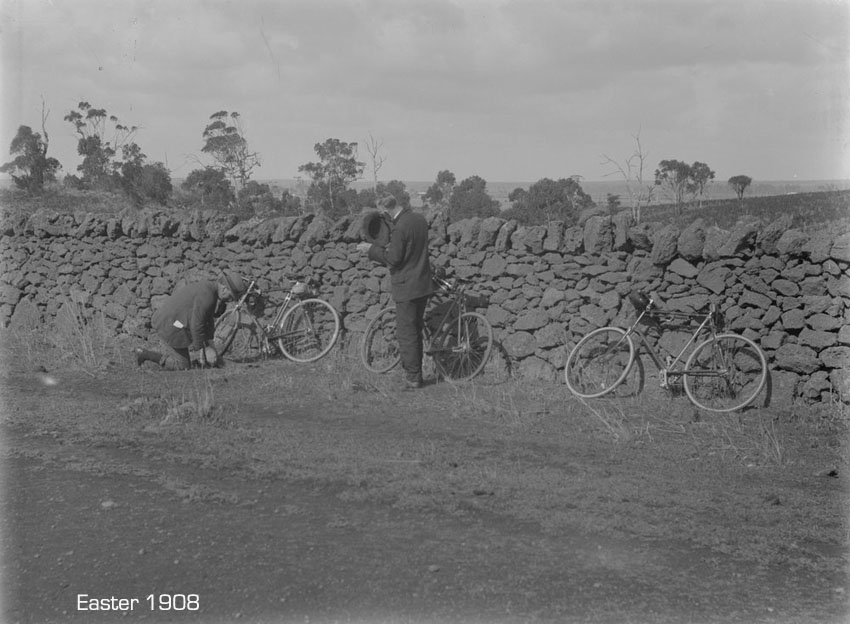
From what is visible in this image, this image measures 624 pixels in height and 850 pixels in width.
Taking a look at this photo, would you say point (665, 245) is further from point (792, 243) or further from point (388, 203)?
point (388, 203)

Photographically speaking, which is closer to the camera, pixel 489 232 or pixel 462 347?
pixel 462 347

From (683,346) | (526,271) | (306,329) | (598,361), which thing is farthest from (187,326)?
(683,346)

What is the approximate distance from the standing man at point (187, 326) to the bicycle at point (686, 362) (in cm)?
422

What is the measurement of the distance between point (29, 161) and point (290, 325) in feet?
99.5

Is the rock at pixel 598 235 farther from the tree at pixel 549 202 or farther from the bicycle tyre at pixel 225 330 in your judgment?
the tree at pixel 549 202

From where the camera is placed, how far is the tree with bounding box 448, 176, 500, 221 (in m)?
17.6

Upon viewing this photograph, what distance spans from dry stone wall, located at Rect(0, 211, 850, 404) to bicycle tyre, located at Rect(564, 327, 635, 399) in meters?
0.25

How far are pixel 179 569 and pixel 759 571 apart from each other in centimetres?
307

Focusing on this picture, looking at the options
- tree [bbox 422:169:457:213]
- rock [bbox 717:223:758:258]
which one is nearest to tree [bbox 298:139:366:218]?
tree [bbox 422:169:457:213]

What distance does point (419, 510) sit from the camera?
592cm

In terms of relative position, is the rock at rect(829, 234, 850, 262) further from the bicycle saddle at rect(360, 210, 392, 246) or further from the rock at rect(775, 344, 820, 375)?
the bicycle saddle at rect(360, 210, 392, 246)

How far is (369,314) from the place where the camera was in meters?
11.5

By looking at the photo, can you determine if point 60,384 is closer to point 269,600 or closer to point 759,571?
point 269,600

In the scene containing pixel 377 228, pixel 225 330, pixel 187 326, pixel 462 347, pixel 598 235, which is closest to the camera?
pixel 598 235
